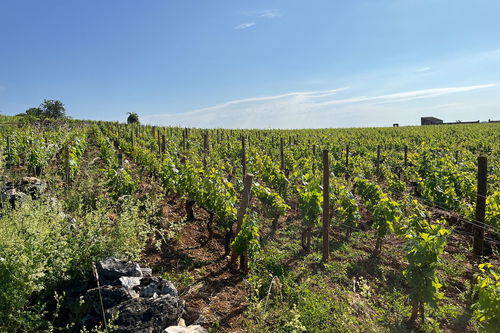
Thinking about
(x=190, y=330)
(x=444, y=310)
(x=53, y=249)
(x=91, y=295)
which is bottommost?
(x=444, y=310)

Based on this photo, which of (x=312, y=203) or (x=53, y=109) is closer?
(x=312, y=203)

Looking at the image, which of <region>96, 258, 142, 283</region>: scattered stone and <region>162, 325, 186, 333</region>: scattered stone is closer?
<region>162, 325, 186, 333</region>: scattered stone

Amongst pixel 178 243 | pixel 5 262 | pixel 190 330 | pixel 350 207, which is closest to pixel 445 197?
pixel 350 207

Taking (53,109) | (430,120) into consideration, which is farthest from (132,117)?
(430,120)

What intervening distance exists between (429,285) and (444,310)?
1005mm

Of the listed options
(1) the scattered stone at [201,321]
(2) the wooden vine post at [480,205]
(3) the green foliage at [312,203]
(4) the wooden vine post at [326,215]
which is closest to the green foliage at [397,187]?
(3) the green foliage at [312,203]

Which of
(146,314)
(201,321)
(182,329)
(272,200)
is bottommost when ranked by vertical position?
(201,321)

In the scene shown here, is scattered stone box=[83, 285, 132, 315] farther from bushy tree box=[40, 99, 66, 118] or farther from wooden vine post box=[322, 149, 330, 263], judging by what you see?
bushy tree box=[40, 99, 66, 118]

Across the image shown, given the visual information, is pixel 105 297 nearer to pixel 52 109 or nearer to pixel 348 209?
pixel 348 209

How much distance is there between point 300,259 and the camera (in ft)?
21.8

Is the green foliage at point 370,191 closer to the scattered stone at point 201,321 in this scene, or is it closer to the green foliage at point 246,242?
the green foliage at point 246,242

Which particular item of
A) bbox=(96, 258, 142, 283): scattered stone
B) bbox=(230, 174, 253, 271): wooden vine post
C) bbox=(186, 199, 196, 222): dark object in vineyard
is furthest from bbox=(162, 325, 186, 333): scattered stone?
bbox=(186, 199, 196, 222): dark object in vineyard

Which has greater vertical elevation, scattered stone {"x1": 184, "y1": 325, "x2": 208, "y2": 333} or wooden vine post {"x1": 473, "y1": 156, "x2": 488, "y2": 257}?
wooden vine post {"x1": 473, "y1": 156, "x2": 488, "y2": 257}

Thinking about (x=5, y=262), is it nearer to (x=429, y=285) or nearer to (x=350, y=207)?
(x=429, y=285)
